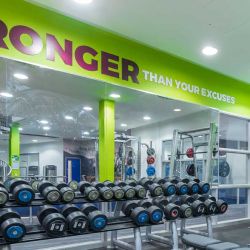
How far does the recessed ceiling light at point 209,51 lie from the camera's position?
3889 mm

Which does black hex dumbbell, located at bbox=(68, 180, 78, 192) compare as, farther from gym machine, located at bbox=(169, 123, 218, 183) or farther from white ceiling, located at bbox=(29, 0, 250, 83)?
white ceiling, located at bbox=(29, 0, 250, 83)

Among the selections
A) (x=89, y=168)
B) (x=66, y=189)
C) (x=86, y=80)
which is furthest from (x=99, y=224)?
(x=86, y=80)

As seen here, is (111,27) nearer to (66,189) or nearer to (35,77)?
(35,77)

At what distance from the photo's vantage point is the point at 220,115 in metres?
→ 4.88

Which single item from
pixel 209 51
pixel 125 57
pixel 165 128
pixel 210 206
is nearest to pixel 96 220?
pixel 210 206

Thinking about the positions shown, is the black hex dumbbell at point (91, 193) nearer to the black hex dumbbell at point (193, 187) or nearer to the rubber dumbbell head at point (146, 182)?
the rubber dumbbell head at point (146, 182)

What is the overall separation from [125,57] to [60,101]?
1013 millimetres

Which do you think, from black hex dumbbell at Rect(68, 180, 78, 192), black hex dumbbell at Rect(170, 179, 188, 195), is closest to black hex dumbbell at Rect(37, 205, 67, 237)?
black hex dumbbell at Rect(68, 180, 78, 192)

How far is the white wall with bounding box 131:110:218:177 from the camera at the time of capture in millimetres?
4180

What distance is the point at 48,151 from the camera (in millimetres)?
3238

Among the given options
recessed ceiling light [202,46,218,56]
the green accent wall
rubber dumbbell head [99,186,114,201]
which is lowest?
rubber dumbbell head [99,186,114,201]

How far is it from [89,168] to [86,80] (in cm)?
110

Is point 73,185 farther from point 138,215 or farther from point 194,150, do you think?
point 194,150

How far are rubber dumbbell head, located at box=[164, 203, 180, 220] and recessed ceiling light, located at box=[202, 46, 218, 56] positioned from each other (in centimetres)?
218
